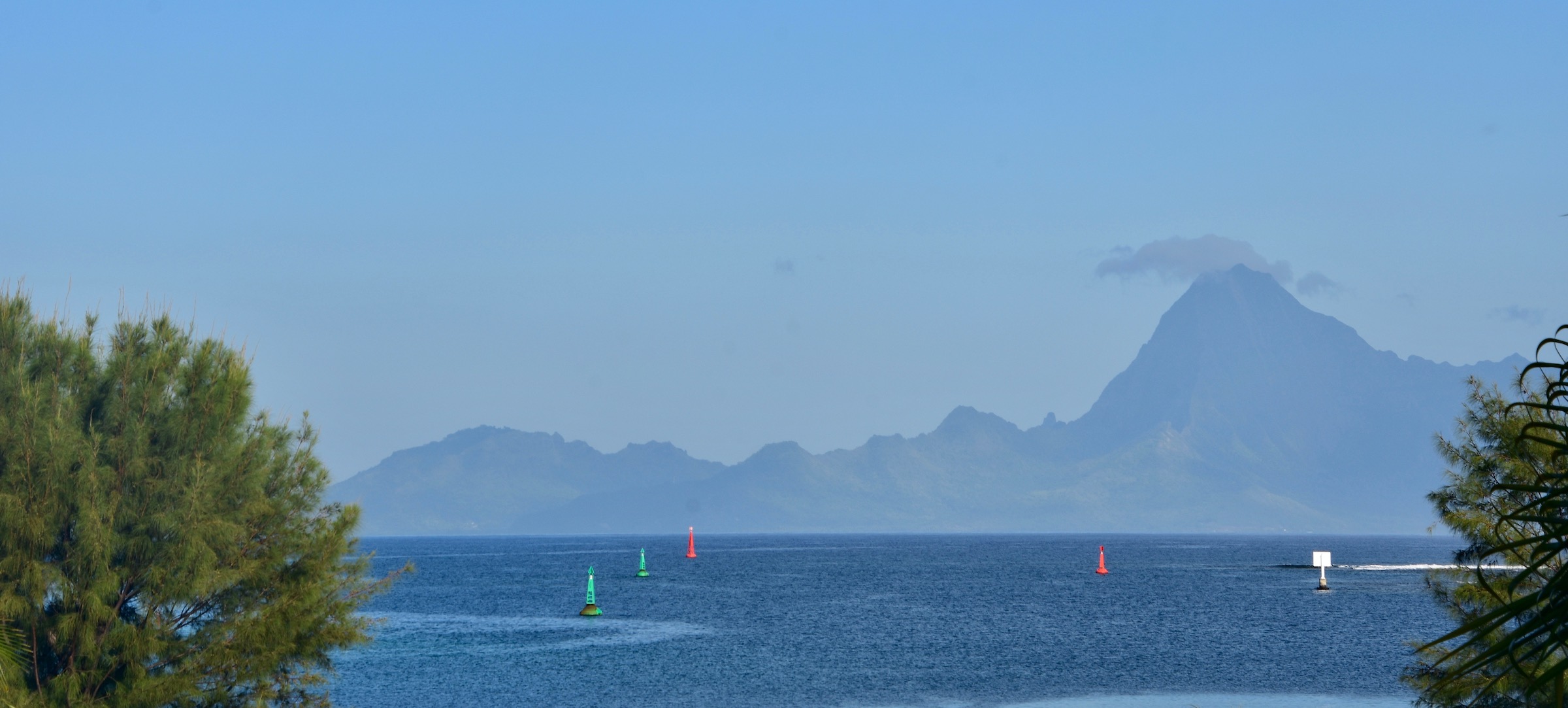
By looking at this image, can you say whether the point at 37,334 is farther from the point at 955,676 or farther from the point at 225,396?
the point at 955,676

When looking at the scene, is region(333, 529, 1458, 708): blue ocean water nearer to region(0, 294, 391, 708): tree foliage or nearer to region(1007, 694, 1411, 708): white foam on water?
region(1007, 694, 1411, 708): white foam on water

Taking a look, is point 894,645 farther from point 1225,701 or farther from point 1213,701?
point 1225,701

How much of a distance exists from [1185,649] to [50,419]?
187 feet

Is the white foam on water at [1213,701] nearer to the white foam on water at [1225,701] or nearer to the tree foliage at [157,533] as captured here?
the white foam on water at [1225,701]

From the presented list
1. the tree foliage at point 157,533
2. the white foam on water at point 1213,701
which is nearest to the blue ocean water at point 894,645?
the white foam on water at point 1213,701

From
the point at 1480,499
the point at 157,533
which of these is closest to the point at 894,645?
the point at 1480,499

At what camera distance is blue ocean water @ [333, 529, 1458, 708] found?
50875 millimetres

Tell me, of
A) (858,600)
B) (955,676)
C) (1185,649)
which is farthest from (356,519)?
(858,600)

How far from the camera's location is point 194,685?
2088 cm

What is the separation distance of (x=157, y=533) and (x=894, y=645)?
50.8 metres

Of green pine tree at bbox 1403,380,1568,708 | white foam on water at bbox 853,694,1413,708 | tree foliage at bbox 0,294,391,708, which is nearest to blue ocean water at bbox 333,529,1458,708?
white foam on water at bbox 853,694,1413,708

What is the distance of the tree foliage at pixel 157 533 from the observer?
2042cm

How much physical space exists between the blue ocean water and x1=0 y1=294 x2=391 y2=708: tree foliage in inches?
558

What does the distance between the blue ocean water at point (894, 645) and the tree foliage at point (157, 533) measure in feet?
46.5
